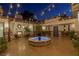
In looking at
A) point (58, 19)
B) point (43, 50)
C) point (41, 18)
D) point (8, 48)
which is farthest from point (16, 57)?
point (58, 19)

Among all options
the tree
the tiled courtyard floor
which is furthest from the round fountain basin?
the tree

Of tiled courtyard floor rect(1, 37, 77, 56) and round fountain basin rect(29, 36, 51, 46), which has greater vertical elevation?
round fountain basin rect(29, 36, 51, 46)

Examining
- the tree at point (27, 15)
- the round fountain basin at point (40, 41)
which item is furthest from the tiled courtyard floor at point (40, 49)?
the tree at point (27, 15)

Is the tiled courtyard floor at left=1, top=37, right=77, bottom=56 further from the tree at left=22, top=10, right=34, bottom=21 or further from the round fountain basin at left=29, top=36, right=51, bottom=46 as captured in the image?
the tree at left=22, top=10, right=34, bottom=21

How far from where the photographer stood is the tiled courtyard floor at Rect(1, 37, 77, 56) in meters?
2.60

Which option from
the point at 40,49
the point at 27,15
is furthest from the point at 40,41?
the point at 27,15

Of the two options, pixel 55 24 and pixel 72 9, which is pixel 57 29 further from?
pixel 72 9

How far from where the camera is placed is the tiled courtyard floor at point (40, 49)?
8.52 feet

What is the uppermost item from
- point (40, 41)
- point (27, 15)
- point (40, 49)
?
point (27, 15)

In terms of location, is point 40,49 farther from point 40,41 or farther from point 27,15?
point 27,15

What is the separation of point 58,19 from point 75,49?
0.63m

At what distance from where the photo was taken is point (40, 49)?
260 cm

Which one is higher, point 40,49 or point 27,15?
point 27,15

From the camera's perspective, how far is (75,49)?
258 cm
